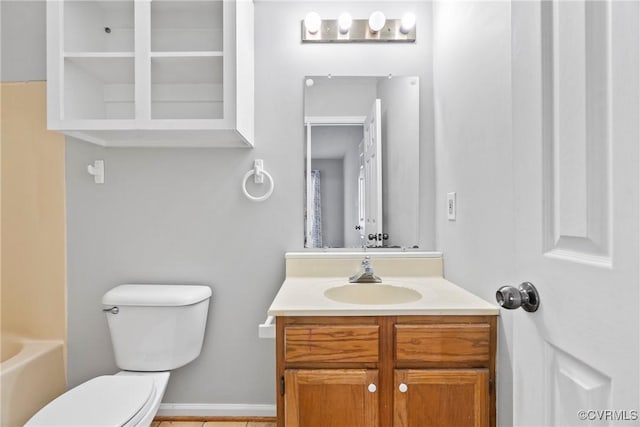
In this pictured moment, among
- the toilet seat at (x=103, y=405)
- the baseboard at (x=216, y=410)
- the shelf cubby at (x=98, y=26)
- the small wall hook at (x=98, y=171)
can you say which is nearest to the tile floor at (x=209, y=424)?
the baseboard at (x=216, y=410)

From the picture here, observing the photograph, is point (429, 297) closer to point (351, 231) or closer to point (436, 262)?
point (436, 262)

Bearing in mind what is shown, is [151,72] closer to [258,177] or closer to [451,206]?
[258,177]

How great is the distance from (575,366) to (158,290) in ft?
5.35

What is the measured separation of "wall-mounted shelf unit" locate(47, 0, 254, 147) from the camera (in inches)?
58.2

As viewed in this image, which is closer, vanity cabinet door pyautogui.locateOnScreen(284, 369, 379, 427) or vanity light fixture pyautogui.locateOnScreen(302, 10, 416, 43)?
vanity cabinet door pyautogui.locateOnScreen(284, 369, 379, 427)

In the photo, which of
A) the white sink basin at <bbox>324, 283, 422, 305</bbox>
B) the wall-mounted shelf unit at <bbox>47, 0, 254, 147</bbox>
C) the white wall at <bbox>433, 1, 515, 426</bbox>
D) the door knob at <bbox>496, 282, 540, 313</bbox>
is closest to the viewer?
the door knob at <bbox>496, 282, 540, 313</bbox>

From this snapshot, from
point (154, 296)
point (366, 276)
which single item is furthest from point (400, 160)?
point (154, 296)

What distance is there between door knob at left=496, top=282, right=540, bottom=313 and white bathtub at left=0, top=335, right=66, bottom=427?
199cm

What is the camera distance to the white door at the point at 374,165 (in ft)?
5.98

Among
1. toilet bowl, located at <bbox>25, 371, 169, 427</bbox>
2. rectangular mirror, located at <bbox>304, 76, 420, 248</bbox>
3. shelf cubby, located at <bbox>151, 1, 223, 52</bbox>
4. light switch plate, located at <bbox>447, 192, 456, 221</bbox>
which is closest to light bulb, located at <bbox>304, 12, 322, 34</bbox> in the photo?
rectangular mirror, located at <bbox>304, 76, 420, 248</bbox>

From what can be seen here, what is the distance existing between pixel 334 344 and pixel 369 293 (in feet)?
1.46

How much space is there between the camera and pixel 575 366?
1.93 ft

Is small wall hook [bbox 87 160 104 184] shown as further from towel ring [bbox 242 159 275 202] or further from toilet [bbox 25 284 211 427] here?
towel ring [bbox 242 159 275 202]

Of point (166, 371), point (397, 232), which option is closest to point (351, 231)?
point (397, 232)
